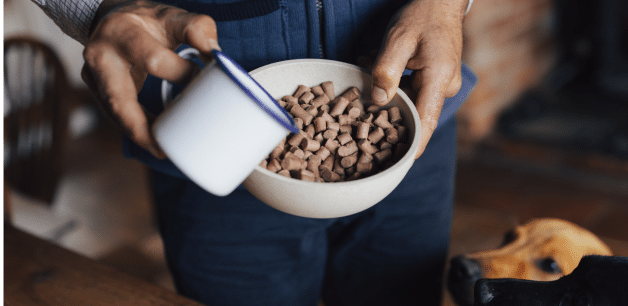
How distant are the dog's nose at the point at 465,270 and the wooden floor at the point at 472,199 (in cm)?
97

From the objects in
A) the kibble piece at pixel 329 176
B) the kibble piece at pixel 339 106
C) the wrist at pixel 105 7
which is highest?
the wrist at pixel 105 7

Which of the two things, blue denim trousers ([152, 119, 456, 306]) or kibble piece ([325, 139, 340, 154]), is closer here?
kibble piece ([325, 139, 340, 154])

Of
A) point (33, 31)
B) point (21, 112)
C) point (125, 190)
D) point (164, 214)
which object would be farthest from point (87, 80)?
point (33, 31)

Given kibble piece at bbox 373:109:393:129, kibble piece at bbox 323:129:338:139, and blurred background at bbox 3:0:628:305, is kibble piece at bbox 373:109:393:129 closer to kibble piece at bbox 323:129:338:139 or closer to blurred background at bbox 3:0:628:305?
kibble piece at bbox 323:129:338:139

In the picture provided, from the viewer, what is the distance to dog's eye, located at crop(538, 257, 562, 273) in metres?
0.89

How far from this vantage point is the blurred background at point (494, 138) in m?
1.76

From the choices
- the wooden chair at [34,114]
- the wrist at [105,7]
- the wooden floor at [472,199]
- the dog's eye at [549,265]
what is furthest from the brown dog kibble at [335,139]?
the wooden chair at [34,114]

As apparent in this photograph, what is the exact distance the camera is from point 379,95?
621mm

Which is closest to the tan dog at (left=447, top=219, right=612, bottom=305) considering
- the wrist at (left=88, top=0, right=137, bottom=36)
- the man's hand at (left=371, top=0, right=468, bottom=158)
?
the man's hand at (left=371, top=0, right=468, bottom=158)

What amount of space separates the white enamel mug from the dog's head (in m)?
0.36

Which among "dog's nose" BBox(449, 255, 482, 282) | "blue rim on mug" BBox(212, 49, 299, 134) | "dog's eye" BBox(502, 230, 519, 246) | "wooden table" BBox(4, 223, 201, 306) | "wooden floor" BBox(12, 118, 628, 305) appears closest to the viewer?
"blue rim on mug" BBox(212, 49, 299, 134)

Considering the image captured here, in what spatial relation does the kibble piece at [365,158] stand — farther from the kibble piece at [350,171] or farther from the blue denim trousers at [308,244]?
the blue denim trousers at [308,244]

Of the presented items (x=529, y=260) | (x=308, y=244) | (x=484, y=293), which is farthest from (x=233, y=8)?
(x=529, y=260)

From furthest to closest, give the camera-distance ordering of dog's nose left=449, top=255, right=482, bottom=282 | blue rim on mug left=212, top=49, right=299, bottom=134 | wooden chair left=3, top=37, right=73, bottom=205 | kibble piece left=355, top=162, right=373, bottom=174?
wooden chair left=3, top=37, right=73, bottom=205
dog's nose left=449, top=255, right=482, bottom=282
kibble piece left=355, top=162, right=373, bottom=174
blue rim on mug left=212, top=49, right=299, bottom=134
